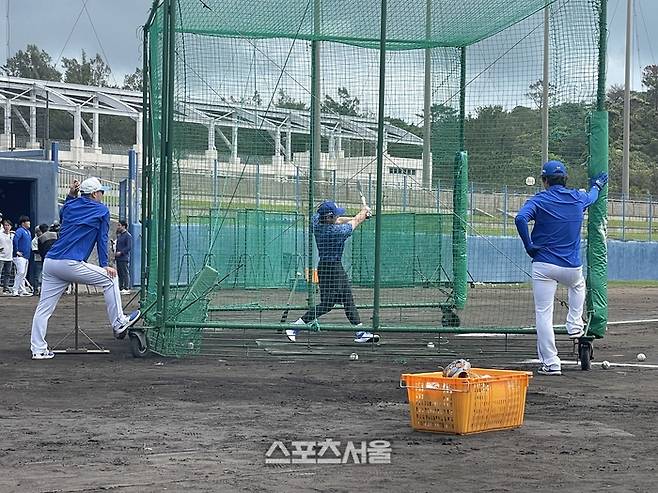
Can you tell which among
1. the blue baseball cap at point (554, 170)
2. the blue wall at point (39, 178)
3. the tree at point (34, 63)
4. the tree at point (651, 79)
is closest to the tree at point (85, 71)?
the tree at point (34, 63)

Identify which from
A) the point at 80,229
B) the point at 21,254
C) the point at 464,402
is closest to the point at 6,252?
the point at 21,254

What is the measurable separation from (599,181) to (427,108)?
2.96 meters

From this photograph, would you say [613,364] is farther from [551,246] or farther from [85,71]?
[85,71]

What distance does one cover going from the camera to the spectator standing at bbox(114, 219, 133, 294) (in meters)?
26.5

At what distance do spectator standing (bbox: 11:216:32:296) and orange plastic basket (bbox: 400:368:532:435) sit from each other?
19.7 meters

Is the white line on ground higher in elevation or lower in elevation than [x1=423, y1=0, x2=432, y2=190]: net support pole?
lower

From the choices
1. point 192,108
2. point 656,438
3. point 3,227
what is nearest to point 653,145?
point 3,227

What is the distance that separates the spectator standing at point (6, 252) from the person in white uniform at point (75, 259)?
14.6 metres

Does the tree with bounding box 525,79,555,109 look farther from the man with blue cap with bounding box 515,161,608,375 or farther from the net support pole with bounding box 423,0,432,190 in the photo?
the man with blue cap with bounding box 515,161,608,375

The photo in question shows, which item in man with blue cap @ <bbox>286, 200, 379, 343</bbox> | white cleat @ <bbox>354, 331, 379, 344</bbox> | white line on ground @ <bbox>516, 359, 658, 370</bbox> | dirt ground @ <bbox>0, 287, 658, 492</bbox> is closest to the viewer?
dirt ground @ <bbox>0, 287, 658, 492</bbox>

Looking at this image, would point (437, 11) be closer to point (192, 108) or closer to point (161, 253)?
point (192, 108)

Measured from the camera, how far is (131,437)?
7.93 metres

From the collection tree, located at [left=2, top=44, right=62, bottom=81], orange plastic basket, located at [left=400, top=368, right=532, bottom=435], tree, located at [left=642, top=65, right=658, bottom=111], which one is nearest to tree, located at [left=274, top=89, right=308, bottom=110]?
orange plastic basket, located at [left=400, top=368, right=532, bottom=435]

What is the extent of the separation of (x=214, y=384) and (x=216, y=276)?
11.8 feet
